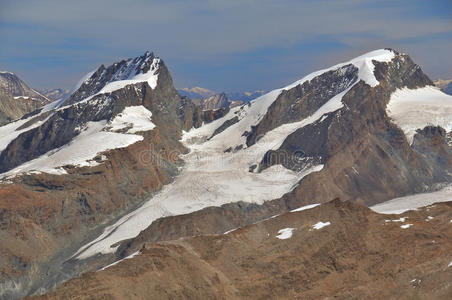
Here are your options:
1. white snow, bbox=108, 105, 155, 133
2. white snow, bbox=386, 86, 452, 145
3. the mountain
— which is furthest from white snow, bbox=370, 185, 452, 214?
white snow, bbox=108, 105, 155, 133

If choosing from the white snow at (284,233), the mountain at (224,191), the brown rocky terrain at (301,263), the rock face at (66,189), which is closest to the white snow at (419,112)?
the mountain at (224,191)

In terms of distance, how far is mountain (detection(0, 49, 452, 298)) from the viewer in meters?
67.7

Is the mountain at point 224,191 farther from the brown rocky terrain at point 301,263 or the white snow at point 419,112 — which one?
the white snow at point 419,112

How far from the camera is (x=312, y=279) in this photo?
65.5 metres

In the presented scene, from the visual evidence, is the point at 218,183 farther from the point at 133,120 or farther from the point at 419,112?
the point at 419,112

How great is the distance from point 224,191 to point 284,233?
75.2m

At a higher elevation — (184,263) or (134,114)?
(134,114)

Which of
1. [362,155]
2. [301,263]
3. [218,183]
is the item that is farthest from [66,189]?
[362,155]

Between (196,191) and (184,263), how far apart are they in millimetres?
86482

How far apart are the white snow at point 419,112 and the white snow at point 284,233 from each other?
4373 inches

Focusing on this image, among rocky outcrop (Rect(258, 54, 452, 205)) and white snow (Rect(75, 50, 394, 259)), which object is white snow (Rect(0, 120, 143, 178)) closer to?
white snow (Rect(75, 50, 394, 259))

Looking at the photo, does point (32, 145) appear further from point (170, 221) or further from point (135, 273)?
point (135, 273)

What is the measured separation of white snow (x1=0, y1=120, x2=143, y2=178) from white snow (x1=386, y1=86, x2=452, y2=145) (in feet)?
275

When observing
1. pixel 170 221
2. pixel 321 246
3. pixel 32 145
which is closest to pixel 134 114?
pixel 32 145
